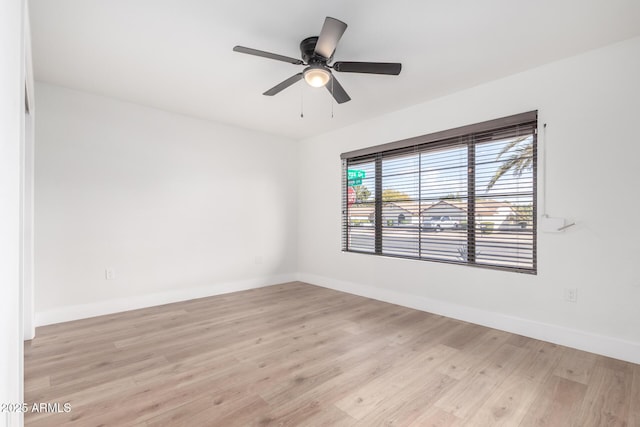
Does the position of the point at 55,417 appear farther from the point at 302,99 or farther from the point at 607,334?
the point at 607,334

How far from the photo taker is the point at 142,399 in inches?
76.0

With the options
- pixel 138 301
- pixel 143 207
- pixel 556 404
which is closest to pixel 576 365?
pixel 556 404

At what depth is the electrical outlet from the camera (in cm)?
270

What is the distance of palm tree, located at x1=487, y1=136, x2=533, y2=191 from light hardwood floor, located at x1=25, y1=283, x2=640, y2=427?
5.27 ft

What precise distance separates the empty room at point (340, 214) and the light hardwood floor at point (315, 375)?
0.02 meters

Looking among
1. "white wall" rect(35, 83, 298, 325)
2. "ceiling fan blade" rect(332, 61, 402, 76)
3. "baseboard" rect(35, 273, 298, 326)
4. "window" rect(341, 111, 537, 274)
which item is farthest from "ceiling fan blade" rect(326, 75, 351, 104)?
"baseboard" rect(35, 273, 298, 326)

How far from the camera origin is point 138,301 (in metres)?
3.82

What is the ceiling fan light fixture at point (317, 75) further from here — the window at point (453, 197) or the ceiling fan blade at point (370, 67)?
the window at point (453, 197)

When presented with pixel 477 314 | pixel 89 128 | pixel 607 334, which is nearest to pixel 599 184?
pixel 607 334

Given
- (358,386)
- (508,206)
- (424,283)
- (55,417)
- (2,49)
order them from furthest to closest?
1. (424,283)
2. (508,206)
3. (358,386)
4. (55,417)
5. (2,49)

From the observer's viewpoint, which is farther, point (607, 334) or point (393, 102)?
point (393, 102)

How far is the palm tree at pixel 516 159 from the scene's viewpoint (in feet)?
9.93

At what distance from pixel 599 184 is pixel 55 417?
4192 mm

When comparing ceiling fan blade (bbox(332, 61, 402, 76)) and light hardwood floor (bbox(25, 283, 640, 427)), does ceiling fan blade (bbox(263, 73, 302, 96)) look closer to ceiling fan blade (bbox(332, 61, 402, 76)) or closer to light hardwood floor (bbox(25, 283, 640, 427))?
ceiling fan blade (bbox(332, 61, 402, 76))
